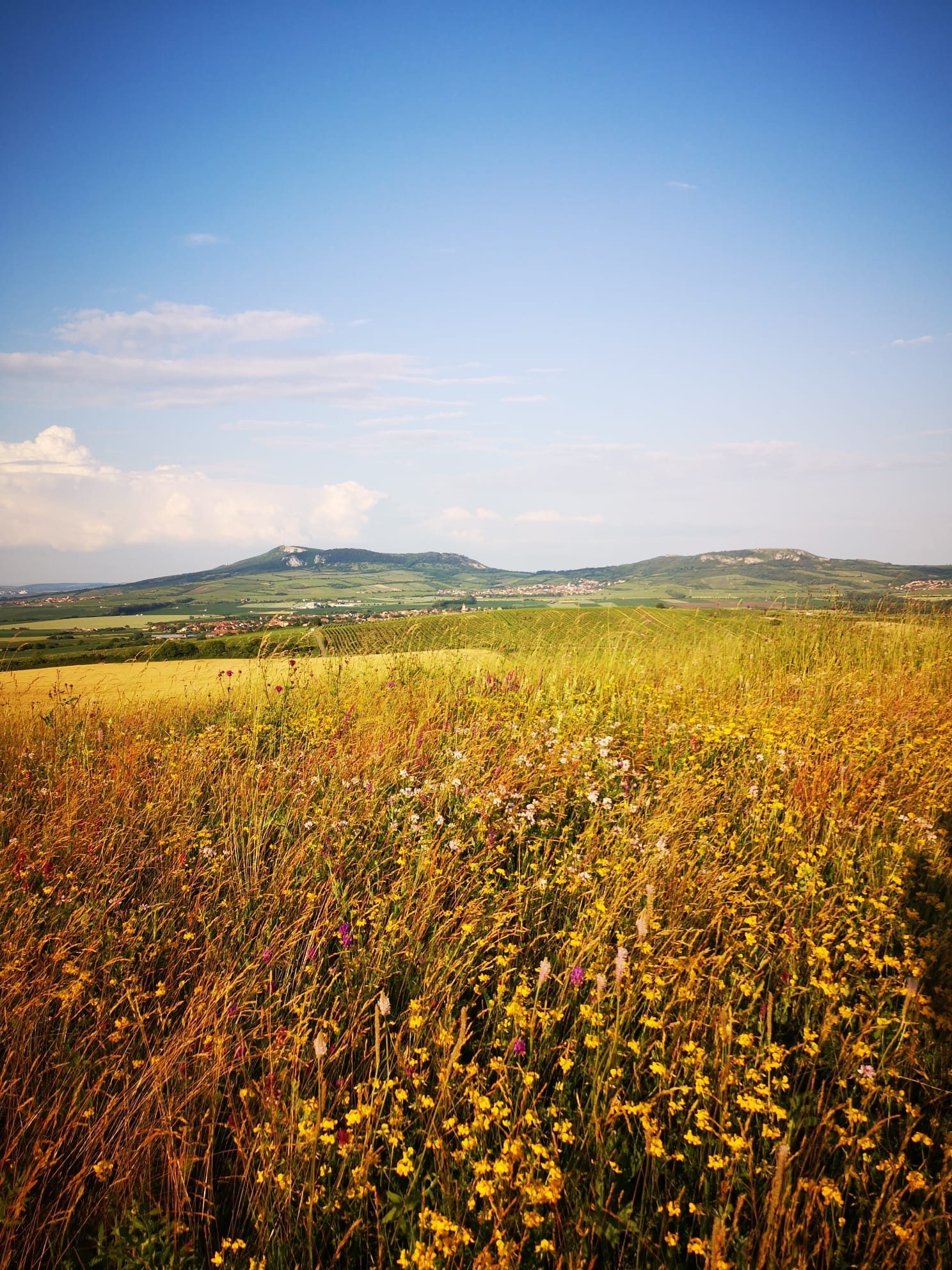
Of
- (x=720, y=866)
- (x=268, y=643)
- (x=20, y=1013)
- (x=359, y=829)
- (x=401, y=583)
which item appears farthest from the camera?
(x=401, y=583)

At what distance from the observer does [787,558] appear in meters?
120

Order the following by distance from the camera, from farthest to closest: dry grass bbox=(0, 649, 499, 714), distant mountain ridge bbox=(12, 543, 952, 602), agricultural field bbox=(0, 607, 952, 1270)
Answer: distant mountain ridge bbox=(12, 543, 952, 602), dry grass bbox=(0, 649, 499, 714), agricultural field bbox=(0, 607, 952, 1270)

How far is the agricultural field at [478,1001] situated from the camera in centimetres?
168

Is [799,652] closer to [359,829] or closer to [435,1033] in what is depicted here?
[359,829]

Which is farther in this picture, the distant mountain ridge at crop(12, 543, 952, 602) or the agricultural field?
the distant mountain ridge at crop(12, 543, 952, 602)

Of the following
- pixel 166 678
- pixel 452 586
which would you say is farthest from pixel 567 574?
pixel 166 678

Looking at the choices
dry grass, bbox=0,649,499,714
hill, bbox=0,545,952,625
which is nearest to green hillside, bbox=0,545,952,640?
hill, bbox=0,545,952,625

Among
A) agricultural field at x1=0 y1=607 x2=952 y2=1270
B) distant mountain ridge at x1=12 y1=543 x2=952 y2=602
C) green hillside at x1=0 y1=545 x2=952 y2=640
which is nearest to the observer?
agricultural field at x1=0 y1=607 x2=952 y2=1270

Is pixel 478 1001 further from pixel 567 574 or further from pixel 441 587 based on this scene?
pixel 567 574

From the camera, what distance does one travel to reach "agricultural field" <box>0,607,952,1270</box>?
5.51ft

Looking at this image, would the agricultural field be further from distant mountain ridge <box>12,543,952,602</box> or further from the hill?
distant mountain ridge <box>12,543,952,602</box>

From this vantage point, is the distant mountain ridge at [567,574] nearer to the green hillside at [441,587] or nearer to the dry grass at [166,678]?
the green hillside at [441,587]

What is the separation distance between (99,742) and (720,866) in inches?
202

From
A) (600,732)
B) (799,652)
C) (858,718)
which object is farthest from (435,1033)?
(799,652)
